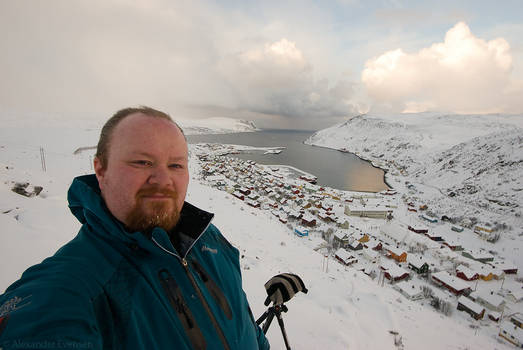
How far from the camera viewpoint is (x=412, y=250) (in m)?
17.1

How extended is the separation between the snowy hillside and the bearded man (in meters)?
33.2

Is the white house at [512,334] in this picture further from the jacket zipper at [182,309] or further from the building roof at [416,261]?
the jacket zipper at [182,309]

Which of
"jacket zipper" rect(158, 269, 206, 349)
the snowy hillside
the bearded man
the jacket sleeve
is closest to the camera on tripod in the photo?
the bearded man

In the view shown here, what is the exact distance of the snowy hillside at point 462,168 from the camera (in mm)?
27342

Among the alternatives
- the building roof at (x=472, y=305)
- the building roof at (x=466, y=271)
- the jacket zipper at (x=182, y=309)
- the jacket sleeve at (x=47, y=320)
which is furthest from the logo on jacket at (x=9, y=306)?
the building roof at (x=466, y=271)

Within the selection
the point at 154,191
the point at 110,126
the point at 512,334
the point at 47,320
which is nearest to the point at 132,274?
the point at 47,320

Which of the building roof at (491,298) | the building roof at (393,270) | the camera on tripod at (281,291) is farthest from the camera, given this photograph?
the building roof at (393,270)

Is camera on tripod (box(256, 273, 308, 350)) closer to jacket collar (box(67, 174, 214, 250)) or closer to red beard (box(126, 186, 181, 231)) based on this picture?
jacket collar (box(67, 174, 214, 250))

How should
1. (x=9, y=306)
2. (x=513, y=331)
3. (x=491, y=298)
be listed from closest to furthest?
(x=9, y=306) → (x=513, y=331) → (x=491, y=298)

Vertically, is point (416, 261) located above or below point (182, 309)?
below

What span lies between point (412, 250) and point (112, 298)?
2146 centimetres

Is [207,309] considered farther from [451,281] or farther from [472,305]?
[451,281]

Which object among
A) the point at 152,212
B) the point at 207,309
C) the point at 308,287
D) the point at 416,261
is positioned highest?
the point at 152,212

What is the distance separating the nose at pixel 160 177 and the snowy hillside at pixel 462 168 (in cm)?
3335
